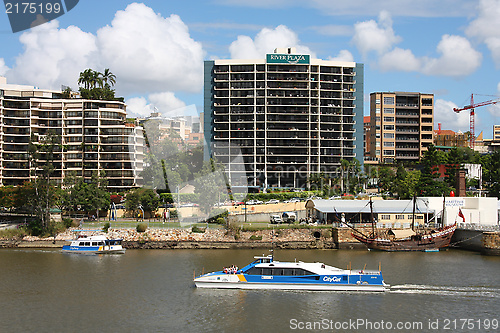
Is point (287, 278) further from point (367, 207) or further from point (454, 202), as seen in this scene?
point (454, 202)

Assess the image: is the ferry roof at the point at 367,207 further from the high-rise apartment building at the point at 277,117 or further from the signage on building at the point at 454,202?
the high-rise apartment building at the point at 277,117

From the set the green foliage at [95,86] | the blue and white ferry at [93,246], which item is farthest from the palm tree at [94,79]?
the blue and white ferry at [93,246]

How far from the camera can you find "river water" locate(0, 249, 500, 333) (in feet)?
125

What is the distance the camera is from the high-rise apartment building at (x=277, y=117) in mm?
144875

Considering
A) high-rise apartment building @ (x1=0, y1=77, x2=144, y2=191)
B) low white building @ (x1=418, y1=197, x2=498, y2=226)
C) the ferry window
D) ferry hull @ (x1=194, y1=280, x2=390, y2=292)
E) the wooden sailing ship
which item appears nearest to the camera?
ferry hull @ (x1=194, y1=280, x2=390, y2=292)

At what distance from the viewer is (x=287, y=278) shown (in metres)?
47.6

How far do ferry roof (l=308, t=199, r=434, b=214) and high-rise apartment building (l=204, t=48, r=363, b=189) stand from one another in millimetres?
57960

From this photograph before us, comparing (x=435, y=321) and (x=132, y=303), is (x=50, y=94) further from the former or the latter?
(x=435, y=321)

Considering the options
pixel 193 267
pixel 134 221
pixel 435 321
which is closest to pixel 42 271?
pixel 193 267

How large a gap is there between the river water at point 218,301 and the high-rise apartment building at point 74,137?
2252 inches

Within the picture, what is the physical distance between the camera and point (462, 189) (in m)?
86.2

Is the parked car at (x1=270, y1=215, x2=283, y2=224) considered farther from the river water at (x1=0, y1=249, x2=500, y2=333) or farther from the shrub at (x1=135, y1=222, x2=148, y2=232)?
the river water at (x1=0, y1=249, x2=500, y2=333)

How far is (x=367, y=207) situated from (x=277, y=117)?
218 feet

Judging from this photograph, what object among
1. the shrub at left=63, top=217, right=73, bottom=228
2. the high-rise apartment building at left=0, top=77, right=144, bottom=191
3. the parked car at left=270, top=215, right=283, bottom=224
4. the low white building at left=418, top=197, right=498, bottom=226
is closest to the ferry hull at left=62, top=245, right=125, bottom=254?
the shrub at left=63, top=217, right=73, bottom=228
